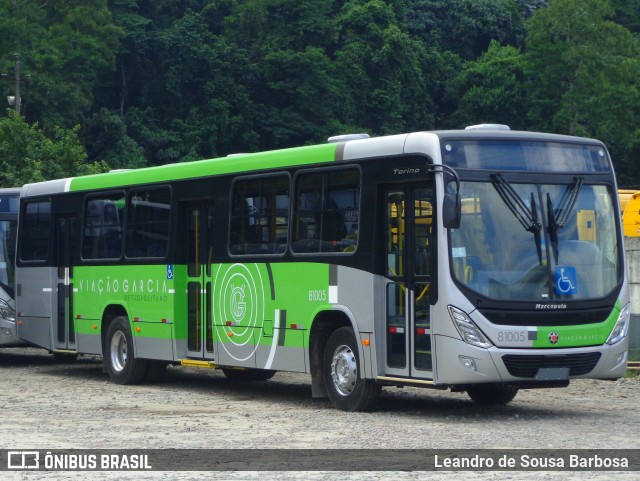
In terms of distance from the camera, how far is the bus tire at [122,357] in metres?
20.9

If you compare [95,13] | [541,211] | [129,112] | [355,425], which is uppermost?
[95,13]

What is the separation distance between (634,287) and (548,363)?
8953mm

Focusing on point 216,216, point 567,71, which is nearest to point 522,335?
point 216,216

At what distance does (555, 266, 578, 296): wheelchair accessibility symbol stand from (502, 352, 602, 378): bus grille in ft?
Result: 2.25

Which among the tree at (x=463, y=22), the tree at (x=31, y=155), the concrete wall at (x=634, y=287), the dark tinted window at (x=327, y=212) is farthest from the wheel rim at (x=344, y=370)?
the tree at (x=463, y=22)

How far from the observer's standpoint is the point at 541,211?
604 inches

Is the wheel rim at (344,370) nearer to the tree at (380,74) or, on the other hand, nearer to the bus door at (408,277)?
the bus door at (408,277)

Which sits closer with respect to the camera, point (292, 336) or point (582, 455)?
point (582, 455)

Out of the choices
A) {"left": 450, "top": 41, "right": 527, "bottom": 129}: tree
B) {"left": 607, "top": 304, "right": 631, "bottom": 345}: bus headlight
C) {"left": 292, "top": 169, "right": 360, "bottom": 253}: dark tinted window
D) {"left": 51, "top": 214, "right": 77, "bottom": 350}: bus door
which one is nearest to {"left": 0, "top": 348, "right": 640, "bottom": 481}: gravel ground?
{"left": 607, "top": 304, "right": 631, "bottom": 345}: bus headlight

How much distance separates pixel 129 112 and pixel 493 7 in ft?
97.6

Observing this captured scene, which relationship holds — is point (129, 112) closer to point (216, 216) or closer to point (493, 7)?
point (493, 7)

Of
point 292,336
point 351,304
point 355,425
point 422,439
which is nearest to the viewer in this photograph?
point 422,439

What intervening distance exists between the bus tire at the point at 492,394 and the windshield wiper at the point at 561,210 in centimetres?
234

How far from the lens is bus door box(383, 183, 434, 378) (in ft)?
49.7
